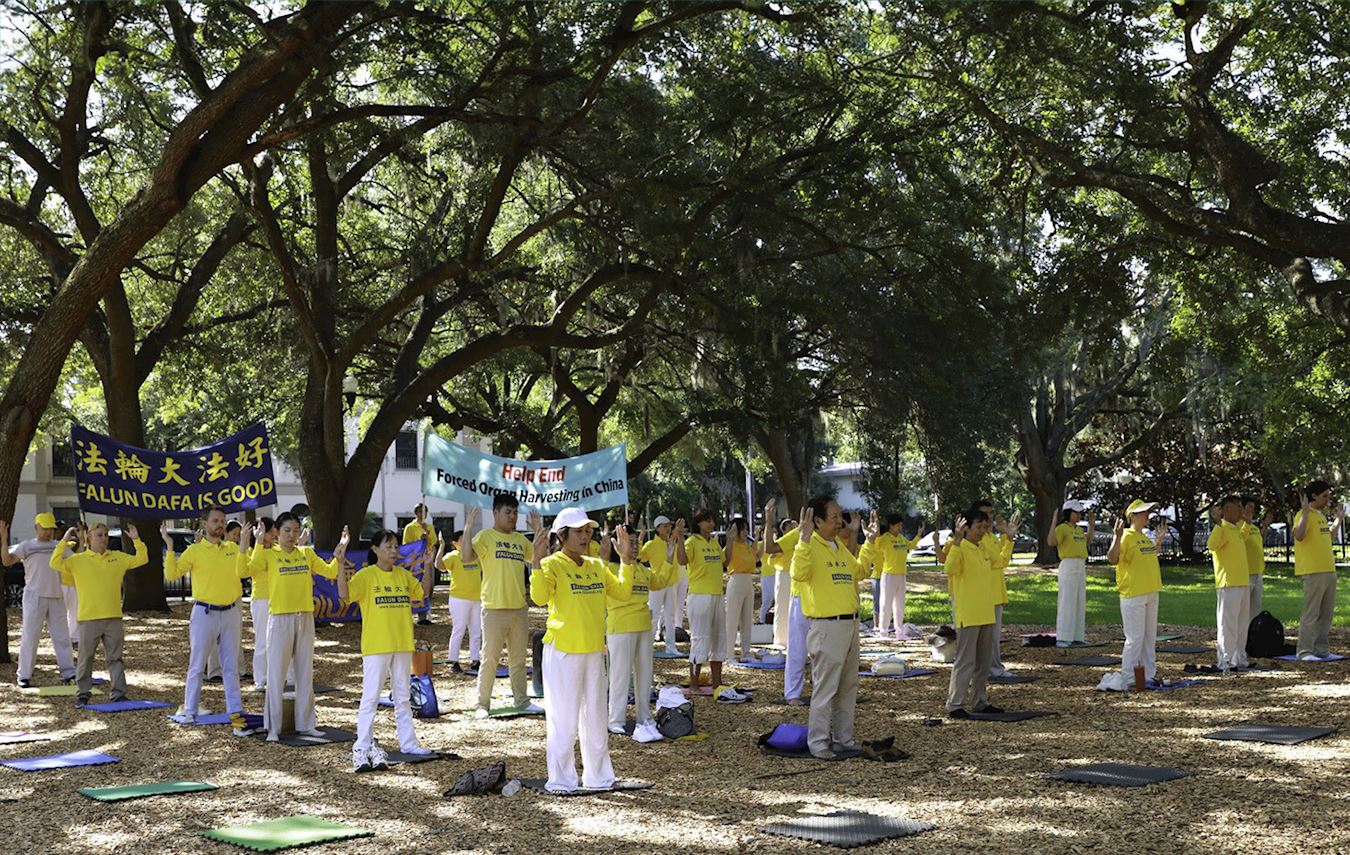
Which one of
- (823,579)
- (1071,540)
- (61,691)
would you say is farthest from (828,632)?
(61,691)

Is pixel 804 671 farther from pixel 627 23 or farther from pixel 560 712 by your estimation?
pixel 627 23

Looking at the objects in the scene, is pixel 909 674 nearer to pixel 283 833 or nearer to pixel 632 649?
pixel 632 649

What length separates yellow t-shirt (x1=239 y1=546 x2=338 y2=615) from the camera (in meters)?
10.7

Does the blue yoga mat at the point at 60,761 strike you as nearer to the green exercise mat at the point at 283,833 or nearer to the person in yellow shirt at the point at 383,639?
the person in yellow shirt at the point at 383,639

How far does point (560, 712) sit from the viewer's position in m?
8.38

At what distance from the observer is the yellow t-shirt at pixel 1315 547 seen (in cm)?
1430

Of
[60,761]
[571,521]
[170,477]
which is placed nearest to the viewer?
[571,521]

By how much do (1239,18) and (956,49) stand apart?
268cm

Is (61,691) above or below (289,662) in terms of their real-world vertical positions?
below

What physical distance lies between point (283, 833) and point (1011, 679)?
27.8ft

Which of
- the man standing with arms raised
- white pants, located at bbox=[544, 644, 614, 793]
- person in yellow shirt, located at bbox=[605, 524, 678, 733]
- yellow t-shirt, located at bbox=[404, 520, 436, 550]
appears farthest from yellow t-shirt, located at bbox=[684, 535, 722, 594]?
the man standing with arms raised

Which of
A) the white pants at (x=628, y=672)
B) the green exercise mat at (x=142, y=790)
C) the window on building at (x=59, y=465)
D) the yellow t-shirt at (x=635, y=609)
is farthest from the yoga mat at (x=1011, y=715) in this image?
the window on building at (x=59, y=465)

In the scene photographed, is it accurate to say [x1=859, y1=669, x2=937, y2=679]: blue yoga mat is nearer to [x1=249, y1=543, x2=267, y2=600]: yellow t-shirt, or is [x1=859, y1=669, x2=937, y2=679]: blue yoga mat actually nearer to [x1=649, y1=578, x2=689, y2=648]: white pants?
[x1=649, y1=578, x2=689, y2=648]: white pants

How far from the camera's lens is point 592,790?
8414 mm
